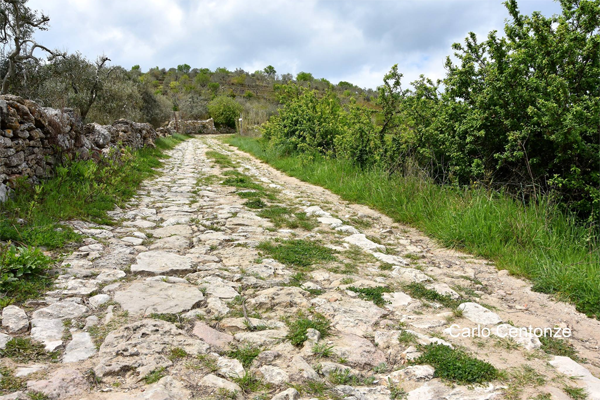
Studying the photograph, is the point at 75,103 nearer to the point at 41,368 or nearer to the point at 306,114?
the point at 306,114

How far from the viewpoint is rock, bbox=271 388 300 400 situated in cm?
160

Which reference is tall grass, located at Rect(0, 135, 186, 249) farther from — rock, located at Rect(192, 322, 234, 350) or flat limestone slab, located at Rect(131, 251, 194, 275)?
rock, located at Rect(192, 322, 234, 350)

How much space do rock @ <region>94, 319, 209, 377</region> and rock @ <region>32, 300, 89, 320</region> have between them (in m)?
0.39

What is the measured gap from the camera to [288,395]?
63.5 inches

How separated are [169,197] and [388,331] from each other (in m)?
4.96

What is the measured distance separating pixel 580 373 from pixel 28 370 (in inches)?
105

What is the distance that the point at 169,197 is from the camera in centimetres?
625

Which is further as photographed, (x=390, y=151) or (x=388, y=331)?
(x=390, y=151)

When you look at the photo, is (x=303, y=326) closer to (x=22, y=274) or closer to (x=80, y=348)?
(x=80, y=348)

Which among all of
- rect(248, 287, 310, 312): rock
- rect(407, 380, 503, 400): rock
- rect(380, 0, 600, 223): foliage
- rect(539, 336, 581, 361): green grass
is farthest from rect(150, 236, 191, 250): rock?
rect(380, 0, 600, 223): foliage

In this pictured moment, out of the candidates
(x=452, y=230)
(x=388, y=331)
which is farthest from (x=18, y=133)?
(x=452, y=230)

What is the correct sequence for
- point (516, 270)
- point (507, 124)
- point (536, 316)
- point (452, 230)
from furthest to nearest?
point (507, 124) < point (452, 230) < point (516, 270) < point (536, 316)

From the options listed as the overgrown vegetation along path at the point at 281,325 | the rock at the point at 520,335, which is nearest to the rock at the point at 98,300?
the overgrown vegetation along path at the point at 281,325

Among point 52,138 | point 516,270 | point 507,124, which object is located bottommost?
point 516,270
